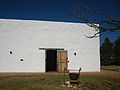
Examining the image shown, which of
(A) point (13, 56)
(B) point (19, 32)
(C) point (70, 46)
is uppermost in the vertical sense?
(B) point (19, 32)

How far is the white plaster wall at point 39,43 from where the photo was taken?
12.7 metres

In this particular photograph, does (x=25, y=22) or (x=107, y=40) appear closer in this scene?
(x=25, y=22)

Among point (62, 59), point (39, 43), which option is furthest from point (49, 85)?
point (39, 43)

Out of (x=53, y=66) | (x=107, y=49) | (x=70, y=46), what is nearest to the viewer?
(x=70, y=46)

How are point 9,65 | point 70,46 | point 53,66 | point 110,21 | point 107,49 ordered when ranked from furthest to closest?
point 107,49 < point 53,66 < point 70,46 < point 9,65 < point 110,21

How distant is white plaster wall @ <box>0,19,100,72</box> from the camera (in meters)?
12.7

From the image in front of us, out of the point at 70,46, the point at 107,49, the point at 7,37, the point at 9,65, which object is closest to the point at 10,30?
the point at 7,37

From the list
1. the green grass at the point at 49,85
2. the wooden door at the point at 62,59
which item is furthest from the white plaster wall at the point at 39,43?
the green grass at the point at 49,85

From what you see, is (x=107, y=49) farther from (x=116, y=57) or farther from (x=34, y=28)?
(x=34, y=28)

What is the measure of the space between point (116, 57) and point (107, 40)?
115 inches

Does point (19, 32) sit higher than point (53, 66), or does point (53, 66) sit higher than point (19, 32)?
point (19, 32)

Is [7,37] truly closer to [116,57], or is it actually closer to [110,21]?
[110,21]

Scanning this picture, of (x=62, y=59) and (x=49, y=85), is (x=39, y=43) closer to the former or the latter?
(x=62, y=59)

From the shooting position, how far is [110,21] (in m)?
2.52
